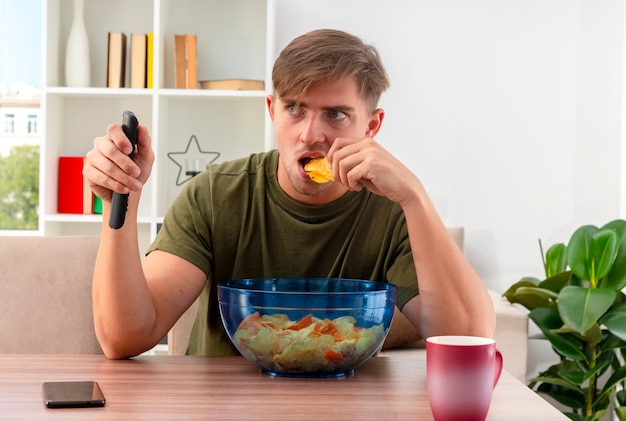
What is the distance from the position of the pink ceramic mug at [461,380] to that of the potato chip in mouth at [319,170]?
2.23ft

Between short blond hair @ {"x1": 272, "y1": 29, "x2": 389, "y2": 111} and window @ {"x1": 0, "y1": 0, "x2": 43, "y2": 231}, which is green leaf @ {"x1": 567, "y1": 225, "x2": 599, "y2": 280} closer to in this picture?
short blond hair @ {"x1": 272, "y1": 29, "x2": 389, "y2": 111}

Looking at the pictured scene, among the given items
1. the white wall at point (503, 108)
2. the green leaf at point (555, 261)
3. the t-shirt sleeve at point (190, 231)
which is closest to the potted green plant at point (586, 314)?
the green leaf at point (555, 261)

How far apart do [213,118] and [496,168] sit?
1.35m

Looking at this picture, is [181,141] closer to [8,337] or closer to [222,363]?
[8,337]

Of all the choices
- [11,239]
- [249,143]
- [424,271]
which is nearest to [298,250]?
[424,271]

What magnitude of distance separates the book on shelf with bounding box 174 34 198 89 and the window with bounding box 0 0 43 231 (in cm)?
87

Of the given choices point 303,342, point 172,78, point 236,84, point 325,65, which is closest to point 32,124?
point 172,78

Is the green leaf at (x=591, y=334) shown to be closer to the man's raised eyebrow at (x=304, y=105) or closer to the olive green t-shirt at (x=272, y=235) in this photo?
the olive green t-shirt at (x=272, y=235)

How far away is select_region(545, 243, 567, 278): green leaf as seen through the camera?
3.52m

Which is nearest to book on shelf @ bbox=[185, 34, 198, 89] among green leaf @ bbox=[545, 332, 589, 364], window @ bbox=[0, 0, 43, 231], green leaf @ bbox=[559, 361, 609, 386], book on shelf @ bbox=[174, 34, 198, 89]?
book on shelf @ bbox=[174, 34, 198, 89]

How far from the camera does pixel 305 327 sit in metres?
1.22

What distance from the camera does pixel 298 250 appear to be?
1.78m

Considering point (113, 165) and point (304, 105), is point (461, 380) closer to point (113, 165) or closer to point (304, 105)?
point (113, 165)

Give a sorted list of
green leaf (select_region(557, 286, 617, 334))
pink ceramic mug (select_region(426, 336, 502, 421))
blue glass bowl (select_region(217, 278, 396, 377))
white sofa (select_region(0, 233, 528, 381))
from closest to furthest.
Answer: pink ceramic mug (select_region(426, 336, 502, 421)) → blue glass bowl (select_region(217, 278, 396, 377)) → white sofa (select_region(0, 233, 528, 381)) → green leaf (select_region(557, 286, 617, 334))
